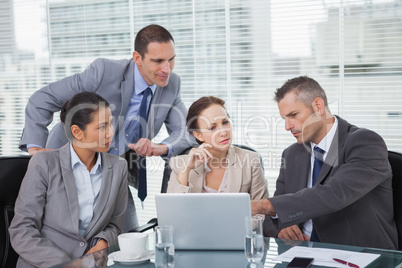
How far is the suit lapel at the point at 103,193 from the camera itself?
2297 mm

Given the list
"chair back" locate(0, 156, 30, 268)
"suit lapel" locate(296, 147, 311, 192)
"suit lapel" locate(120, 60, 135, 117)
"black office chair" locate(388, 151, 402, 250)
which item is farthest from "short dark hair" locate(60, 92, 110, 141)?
"black office chair" locate(388, 151, 402, 250)

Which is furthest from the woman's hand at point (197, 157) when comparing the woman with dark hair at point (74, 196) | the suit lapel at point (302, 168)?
the suit lapel at point (302, 168)

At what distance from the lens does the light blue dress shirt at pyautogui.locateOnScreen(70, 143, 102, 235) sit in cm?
230

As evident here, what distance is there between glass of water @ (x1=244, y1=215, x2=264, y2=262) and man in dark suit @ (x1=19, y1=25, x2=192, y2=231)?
1365 millimetres

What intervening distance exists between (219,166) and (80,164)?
73cm

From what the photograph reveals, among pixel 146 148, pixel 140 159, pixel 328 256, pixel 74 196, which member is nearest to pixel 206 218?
pixel 328 256

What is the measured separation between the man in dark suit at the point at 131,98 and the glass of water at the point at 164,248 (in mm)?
1296

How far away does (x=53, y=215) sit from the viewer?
2229 mm

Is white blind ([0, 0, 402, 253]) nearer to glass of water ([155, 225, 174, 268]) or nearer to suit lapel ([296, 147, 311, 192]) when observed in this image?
suit lapel ([296, 147, 311, 192])

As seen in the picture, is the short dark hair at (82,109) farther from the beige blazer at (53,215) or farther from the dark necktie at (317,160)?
the dark necktie at (317,160)

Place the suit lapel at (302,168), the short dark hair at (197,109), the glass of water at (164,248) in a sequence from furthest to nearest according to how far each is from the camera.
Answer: the short dark hair at (197,109)
the suit lapel at (302,168)
the glass of water at (164,248)

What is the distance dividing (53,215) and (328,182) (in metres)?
1.24

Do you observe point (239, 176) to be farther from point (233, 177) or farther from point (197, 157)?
point (197, 157)

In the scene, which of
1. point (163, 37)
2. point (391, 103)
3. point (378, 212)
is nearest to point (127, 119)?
point (163, 37)
